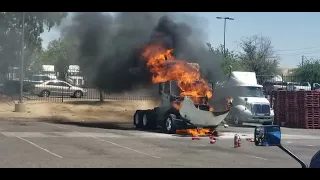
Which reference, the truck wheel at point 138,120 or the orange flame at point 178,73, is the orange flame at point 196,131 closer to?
the orange flame at point 178,73

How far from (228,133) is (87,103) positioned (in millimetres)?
13153

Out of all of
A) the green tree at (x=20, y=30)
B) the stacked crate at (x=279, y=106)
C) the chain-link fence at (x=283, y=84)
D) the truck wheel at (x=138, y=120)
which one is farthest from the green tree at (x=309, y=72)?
the green tree at (x=20, y=30)

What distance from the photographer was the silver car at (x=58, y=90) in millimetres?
33734

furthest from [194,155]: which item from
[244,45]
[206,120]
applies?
[244,45]

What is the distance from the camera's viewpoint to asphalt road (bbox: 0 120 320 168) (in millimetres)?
10633

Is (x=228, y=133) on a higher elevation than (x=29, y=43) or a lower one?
lower

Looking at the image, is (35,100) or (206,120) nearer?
(206,120)

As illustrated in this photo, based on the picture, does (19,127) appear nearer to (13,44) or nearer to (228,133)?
(228,133)

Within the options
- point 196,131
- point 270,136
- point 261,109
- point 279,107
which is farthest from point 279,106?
point 270,136

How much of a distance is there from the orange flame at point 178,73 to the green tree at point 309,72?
23595 mm

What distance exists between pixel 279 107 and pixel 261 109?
1.46 m

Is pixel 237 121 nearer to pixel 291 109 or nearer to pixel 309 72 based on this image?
pixel 291 109

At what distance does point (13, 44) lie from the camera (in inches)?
264

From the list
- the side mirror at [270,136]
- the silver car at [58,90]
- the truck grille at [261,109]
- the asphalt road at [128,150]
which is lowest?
the asphalt road at [128,150]
